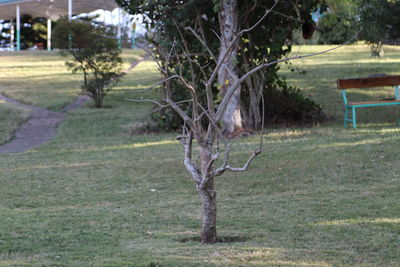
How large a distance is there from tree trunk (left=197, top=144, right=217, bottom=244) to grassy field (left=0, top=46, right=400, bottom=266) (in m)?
0.19

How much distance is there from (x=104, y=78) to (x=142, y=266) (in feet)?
57.4

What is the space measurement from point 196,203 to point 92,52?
14132mm

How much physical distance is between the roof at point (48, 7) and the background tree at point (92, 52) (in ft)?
60.4

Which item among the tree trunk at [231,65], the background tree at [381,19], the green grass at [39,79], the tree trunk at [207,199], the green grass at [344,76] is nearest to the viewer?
the tree trunk at [207,199]

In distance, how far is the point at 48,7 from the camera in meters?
42.4

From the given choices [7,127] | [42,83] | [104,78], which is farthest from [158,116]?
[42,83]

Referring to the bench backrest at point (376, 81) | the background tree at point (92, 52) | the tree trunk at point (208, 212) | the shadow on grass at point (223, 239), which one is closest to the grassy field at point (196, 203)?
the shadow on grass at point (223, 239)

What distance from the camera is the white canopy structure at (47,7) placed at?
130 ft

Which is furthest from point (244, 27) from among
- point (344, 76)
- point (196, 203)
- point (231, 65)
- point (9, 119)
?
point (344, 76)

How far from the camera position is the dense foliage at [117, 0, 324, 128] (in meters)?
14.4

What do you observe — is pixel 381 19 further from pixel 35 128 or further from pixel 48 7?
pixel 48 7

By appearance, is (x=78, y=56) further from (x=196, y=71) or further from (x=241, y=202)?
(x=241, y=202)

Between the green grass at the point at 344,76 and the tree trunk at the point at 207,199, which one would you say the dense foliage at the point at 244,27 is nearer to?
the green grass at the point at 344,76

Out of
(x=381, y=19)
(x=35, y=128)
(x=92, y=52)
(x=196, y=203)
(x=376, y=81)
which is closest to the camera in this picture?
(x=196, y=203)
